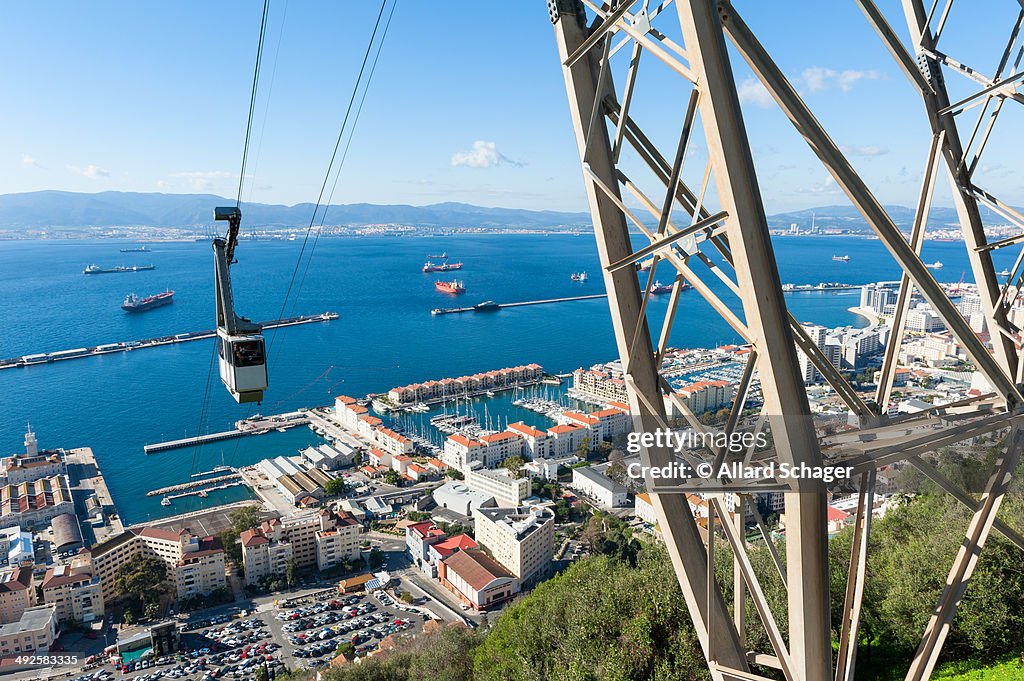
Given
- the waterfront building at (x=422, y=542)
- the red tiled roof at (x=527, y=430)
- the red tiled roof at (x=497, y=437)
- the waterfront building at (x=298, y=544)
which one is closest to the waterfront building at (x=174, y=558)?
the waterfront building at (x=298, y=544)

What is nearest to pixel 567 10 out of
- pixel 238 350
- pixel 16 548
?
pixel 238 350

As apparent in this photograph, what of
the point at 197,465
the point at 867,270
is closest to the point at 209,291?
the point at 197,465

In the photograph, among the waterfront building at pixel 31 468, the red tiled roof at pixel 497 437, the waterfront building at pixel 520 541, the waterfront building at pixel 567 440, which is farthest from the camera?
the waterfront building at pixel 567 440

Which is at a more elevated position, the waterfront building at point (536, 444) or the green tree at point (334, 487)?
the waterfront building at point (536, 444)

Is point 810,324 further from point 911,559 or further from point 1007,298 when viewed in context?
point 1007,298

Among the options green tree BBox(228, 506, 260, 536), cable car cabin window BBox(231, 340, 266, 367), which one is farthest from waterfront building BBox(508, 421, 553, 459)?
cable car cabin window BBox(231, 340, 266, 367)

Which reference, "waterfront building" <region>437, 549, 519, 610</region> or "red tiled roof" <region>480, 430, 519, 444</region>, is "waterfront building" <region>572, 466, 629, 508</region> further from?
"waterfront building" <region>437, 549, 519, 610</region>

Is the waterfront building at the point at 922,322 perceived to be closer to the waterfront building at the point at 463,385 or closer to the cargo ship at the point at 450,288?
the waterfront building at the point at 463,385

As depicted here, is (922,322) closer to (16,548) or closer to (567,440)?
(567,440)
